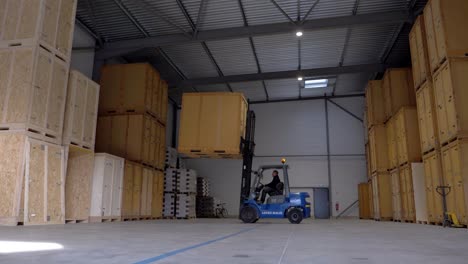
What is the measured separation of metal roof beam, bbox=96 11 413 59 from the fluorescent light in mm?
7185

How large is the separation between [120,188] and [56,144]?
357 cm

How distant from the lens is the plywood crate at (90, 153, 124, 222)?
11016 millimetres

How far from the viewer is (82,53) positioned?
1397 centimetres

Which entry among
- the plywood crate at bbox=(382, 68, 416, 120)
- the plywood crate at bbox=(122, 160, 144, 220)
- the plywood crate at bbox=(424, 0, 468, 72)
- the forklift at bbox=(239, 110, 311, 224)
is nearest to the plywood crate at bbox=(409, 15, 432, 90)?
the plywood crate at bbox=(424, 0, 468, 72)

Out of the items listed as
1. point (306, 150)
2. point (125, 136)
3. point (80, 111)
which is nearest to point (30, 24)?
point (80, 111)

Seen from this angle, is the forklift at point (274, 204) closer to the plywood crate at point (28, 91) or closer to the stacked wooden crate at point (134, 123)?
the stacked wooden crate at point (134, 123)

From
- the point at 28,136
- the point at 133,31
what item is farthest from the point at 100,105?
the point at 28,136

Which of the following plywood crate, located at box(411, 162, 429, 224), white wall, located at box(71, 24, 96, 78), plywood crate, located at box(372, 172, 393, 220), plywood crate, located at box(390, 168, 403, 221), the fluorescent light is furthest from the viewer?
the fluorescent light

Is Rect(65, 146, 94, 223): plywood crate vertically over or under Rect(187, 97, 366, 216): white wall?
under

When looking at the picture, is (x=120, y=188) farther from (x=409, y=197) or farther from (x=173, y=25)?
(x=409, y=197)

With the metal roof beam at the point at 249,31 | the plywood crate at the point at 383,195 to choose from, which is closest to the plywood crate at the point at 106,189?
the metal roof beam at the point at 249,31

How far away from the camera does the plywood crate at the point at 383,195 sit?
604 inches

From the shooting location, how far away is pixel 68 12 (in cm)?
1000

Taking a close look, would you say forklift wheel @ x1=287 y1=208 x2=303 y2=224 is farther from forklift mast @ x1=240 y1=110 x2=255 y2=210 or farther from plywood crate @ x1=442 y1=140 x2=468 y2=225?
plywood crate @ x1=442 y1=140 x2=468 y2=225
